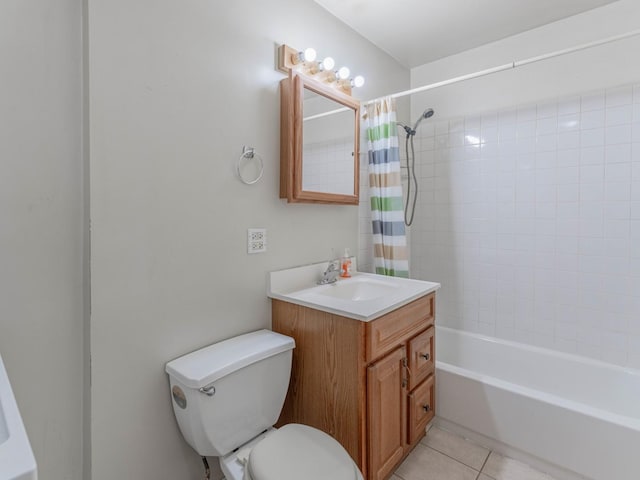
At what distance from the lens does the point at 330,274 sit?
73.3 inches

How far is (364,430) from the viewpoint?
4.39 ft

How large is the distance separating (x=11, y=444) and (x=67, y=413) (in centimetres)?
80

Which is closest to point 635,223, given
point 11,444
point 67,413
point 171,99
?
point 171,99

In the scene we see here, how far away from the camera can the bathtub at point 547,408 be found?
145cm

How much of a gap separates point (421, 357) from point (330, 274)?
64cm

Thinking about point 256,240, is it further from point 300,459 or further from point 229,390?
point 300,459

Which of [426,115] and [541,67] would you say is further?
[426,115]

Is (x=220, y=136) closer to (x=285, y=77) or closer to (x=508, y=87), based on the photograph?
(x=285, y=77)

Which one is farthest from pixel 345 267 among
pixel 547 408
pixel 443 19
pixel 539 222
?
pixel 443 19

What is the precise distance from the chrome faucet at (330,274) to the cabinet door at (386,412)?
53 cm

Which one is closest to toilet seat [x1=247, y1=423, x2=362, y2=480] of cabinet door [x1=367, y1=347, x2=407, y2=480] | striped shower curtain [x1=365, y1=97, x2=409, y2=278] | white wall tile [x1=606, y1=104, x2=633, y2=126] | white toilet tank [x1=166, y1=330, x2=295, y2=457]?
white toilet tank [x1=166, y1=330, x2=295, y2=457]

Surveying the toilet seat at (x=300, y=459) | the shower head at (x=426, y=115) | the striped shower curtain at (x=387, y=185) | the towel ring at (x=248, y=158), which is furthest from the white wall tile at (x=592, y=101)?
the toilet seat at (x=300, y=459)

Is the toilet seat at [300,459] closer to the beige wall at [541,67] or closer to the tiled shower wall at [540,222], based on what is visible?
the tiled shower wall at [540,222]

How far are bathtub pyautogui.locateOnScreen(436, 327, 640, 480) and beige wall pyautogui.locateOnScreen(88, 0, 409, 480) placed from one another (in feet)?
4.04
